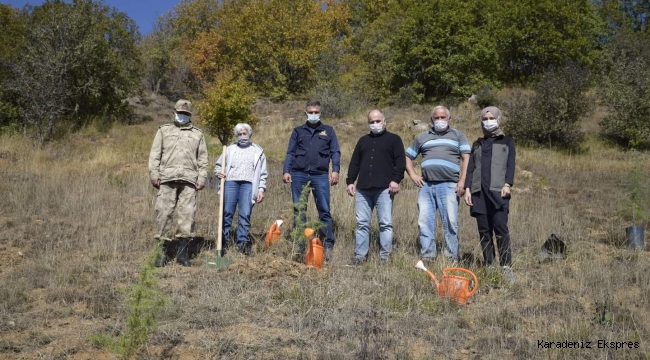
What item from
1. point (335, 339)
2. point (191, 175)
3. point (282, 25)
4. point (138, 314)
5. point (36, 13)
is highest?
point (282, 25)

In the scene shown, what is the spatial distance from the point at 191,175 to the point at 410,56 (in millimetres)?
20136

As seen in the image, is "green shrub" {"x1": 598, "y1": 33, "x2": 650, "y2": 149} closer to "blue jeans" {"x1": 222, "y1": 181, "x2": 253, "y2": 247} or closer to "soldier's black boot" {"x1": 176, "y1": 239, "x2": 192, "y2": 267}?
"blue jeans" {"x1": 222, "y1": 181, "x2": 253, "y2": 247}

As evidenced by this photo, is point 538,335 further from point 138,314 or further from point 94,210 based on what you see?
point 94,210

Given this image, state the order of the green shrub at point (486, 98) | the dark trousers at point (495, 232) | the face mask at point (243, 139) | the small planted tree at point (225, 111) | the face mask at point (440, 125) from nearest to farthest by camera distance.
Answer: the dark trousers at point (495, 232), the face mask at point (440, 125), the face mask at point (243, 139), the small planted tree at point (225, 111), the green shrub at point (486, 98)

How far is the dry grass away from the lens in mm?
3764

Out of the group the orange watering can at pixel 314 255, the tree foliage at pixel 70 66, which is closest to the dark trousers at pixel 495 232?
the orange watering can at pixel 314 255

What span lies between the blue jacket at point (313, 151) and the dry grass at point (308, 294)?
1.04 metres

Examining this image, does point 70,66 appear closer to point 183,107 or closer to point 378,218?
point 183,107

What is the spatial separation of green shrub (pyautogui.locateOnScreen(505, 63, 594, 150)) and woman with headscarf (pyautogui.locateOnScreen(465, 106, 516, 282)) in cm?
1329

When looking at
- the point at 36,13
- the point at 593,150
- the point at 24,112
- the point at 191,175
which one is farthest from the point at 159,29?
the point at 191,175

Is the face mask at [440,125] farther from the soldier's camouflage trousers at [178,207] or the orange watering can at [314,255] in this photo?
the soldier's camouflage trousers at [178,207]

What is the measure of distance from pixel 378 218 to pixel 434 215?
613 mm

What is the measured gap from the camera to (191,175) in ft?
19.3

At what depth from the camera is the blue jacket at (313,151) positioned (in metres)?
6.20
